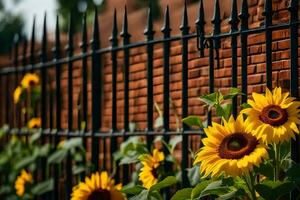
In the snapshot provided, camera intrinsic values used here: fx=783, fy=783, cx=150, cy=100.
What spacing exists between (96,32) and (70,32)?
1.15 ft

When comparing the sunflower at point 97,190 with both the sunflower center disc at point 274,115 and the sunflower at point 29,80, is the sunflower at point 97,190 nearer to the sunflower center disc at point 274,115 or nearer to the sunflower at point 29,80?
the sunflower center disc at point 274,115

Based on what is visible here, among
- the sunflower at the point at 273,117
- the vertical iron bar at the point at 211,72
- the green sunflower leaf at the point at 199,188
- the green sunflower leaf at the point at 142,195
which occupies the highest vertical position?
the vertical iron bar at the point at 211,72

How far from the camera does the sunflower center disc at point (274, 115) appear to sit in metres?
3.14

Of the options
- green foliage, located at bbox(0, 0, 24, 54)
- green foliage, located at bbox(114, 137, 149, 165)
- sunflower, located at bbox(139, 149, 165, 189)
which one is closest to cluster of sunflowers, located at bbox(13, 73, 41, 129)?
green foliage, located at bbox(114, 137, 149, 165)

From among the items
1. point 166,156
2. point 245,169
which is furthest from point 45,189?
point 245,169

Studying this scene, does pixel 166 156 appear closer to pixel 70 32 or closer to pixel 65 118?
pixel 70 32

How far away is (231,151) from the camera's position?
10.2 ft

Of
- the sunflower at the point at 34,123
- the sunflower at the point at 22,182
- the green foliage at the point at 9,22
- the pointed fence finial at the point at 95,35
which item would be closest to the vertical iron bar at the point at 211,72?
the pointed fence finial at the point at 95,35

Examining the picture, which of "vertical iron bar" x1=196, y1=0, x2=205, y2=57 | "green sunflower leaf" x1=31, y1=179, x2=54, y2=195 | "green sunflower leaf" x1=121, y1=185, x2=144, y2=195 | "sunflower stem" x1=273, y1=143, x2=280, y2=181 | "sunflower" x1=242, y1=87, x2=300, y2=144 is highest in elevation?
"vertical iron bar" x1=196, y1=0, x2=205, y2=57

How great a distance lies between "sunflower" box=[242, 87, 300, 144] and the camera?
3.11 meters

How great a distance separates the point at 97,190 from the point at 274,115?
138cm

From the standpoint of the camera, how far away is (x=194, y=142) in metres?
4.96

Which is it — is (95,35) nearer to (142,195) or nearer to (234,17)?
(234,17)

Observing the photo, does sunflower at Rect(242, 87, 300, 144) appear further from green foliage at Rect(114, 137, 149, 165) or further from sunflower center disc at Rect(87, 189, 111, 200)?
sunflower center disc at Rect(87, 189, 111, 200)
